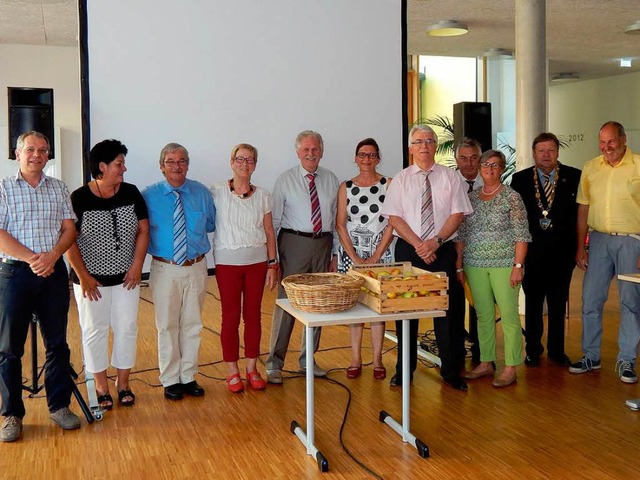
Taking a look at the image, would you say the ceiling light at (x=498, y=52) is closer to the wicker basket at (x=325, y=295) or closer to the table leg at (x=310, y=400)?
the wicker basket at (x=325, y=295)

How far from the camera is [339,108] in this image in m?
5.19

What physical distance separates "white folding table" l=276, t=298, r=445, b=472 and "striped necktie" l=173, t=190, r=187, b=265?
31.1 inches

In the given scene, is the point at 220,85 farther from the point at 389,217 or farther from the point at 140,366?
the point at 140,366

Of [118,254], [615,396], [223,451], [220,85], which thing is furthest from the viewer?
[220,85]

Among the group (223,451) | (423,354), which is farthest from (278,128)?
(223,451)

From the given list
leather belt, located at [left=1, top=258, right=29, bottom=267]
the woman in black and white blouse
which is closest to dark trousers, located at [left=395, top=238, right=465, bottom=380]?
the woman in black and white blouse

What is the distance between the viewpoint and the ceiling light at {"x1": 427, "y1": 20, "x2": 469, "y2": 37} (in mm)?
9094

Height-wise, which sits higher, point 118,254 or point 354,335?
point 118,254

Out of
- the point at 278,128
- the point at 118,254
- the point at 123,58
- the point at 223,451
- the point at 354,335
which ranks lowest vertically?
the point at 223,451

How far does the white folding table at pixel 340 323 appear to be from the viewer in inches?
133

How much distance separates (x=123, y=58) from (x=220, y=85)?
651 mm

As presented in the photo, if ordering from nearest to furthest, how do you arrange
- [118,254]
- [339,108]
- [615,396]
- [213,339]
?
[118,254] < [615,396] < [339,108] < [213,339]

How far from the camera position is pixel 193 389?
14.9 feet

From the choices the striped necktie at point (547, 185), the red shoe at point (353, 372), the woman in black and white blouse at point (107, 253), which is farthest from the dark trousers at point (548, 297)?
the woman in black and white blouse at point (107, 253)
